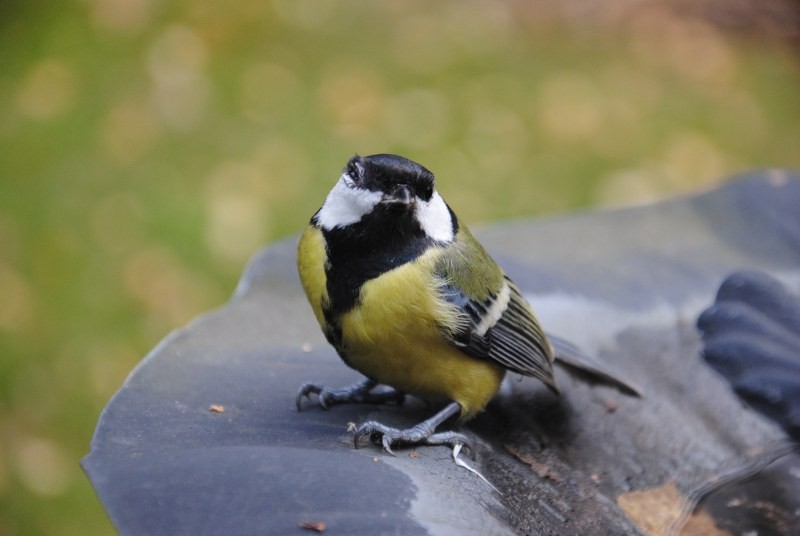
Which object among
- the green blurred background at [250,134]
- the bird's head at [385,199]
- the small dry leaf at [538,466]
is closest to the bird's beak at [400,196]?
the bird's head at [385,199]

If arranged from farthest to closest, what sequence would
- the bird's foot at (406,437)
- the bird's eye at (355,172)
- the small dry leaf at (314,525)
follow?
the bird's eye at (355,172) → the bird's foot at (406,437) → the small dry leaf at (314,525)

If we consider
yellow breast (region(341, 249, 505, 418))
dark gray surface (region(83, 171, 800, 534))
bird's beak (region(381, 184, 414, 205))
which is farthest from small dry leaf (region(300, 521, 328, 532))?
bird's beak (region(381, 184, 414, 205))

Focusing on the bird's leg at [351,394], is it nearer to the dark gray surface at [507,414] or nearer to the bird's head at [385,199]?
the dark gray surface at [507,414]

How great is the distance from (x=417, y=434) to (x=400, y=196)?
18.8 inches

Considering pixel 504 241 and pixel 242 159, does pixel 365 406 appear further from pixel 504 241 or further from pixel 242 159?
pixel 242 159

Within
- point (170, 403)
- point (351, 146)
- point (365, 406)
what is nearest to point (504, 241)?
point (365, 406)

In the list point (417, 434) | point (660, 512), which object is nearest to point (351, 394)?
point (417, 434)

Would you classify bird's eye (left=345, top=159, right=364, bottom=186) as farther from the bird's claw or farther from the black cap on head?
the bird's claw

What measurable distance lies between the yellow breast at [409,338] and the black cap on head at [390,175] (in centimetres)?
16

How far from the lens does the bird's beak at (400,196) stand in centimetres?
193

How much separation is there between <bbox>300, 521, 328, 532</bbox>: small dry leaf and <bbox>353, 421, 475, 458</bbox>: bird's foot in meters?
0.43

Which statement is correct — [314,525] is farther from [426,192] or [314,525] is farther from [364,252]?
[426,192]

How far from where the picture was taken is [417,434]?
1992mm

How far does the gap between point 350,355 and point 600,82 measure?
16.8 ft
